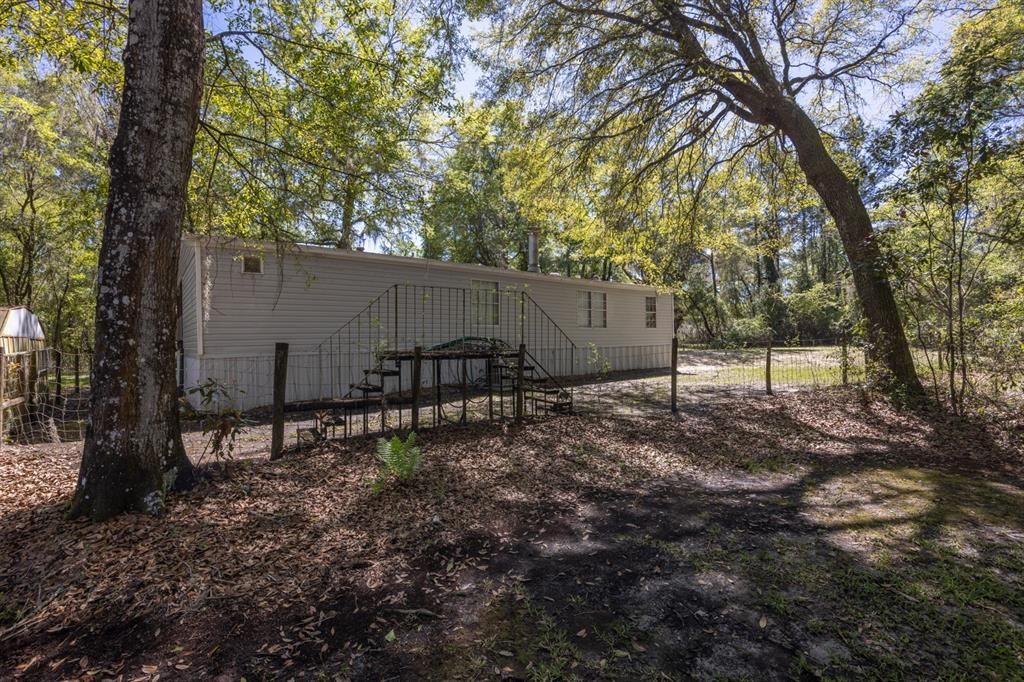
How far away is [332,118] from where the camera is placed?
744cm

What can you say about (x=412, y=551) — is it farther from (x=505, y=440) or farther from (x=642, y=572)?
(x=505, y=440)

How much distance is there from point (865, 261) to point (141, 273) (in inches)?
380

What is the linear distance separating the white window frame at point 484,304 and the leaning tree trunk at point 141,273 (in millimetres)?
9116

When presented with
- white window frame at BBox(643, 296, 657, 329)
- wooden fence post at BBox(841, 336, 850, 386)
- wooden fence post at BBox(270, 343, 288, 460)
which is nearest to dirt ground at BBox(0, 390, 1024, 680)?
wooden fence post at BBox(270, 343, 288, 460)

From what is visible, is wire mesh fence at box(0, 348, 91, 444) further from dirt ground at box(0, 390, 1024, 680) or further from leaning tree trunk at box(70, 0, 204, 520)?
leaning tree trunk at box(70, 0, 204, 520)

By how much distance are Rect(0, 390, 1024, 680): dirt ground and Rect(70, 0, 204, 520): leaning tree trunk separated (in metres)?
0.38

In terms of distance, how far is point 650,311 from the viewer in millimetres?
19000

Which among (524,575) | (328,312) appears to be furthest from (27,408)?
(524,575)

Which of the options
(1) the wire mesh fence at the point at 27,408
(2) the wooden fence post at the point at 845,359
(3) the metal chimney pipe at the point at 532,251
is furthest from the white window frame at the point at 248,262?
(2) the wooden fence post at the point at 845,359

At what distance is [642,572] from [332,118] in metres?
7.55

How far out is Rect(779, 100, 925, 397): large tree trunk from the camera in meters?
7.85

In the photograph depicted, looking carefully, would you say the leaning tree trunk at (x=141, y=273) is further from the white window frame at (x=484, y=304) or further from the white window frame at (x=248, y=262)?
the white window frame at (x=484, y=304)

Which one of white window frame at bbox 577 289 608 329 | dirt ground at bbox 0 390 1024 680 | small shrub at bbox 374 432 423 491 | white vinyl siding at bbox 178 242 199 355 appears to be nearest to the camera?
dirt ground at bbox 0 390 1024 680

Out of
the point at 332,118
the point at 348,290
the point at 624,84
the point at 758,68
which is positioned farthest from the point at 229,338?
the point at 758,68
